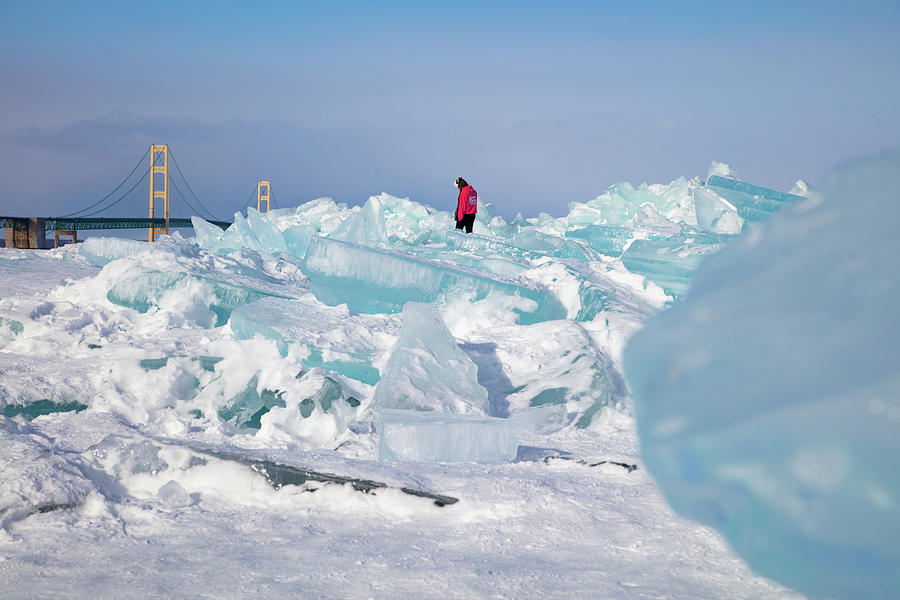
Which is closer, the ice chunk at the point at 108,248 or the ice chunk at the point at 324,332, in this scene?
the ice chunk at the point at 324,332

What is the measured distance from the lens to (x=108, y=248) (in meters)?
6.77

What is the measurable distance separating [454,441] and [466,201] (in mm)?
7541

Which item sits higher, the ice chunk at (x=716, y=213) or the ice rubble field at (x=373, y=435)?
the ice chunk at (x=716, y=213)

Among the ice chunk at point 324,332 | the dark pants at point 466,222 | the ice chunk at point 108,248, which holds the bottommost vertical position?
the ice chunk at point 324,332

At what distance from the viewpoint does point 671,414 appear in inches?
36.3

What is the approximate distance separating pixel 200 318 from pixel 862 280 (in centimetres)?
421

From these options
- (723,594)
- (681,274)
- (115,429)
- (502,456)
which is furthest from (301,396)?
(681,274)

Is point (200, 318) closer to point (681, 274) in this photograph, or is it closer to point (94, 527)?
point (94, 527)

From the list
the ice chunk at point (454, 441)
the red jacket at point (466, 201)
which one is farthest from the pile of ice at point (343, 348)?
the red jacket at point (466, 201)

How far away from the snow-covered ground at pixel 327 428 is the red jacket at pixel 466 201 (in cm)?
265

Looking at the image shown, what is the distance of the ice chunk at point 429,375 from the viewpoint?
2904 mm

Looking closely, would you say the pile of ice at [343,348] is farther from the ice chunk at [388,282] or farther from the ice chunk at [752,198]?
the ice chunk at [752,198]

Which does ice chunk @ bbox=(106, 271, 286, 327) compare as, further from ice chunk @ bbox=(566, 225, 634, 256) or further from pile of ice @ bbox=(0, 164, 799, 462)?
ice chunk @ bbox=(566, 225, 634, 256)

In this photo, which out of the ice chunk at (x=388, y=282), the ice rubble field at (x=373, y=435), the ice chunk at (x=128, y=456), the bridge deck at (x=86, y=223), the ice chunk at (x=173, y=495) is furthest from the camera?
the bridge deck at (x=86, y=223)
